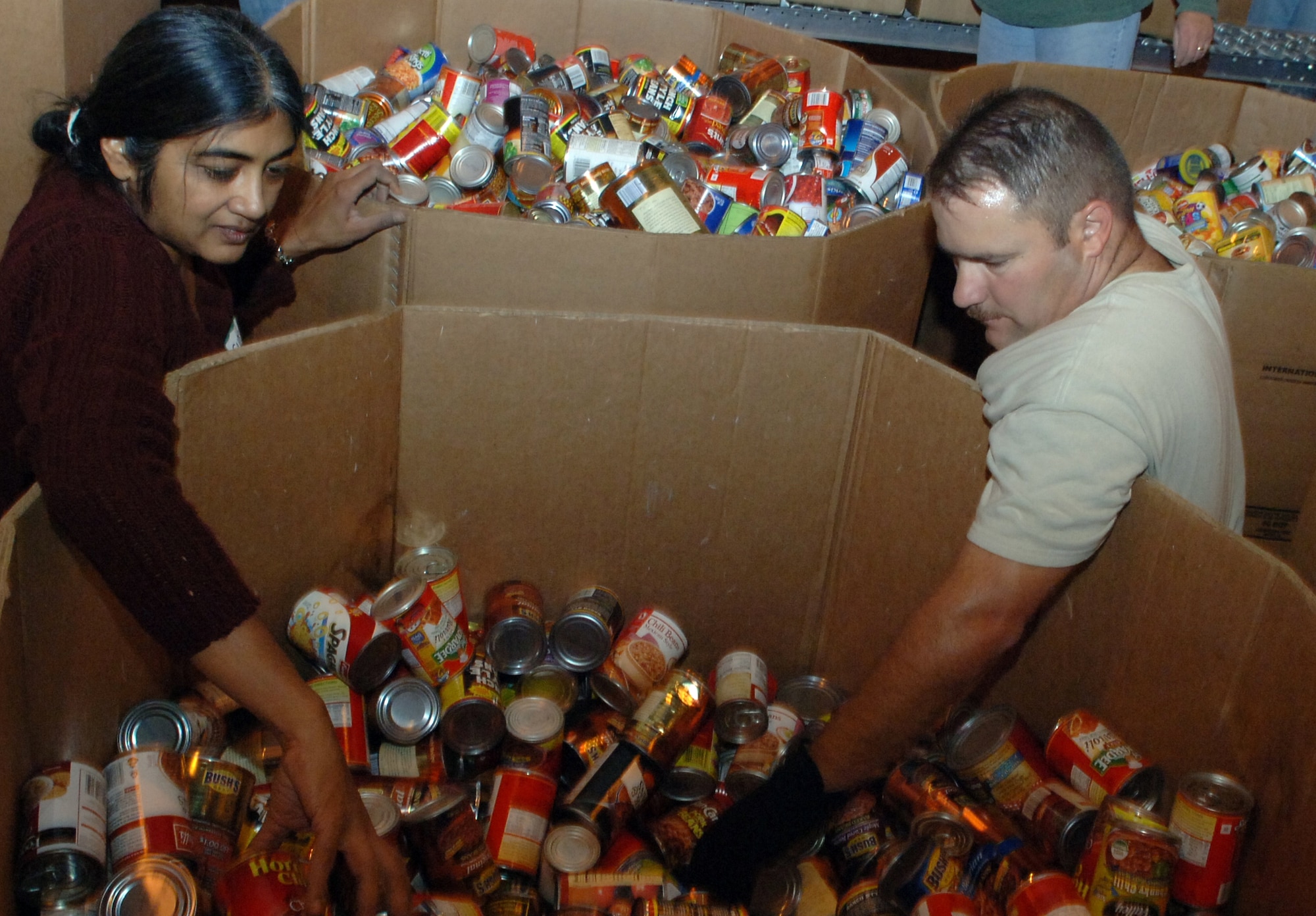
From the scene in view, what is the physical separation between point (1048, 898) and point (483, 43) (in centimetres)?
206

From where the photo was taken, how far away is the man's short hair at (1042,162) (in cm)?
121

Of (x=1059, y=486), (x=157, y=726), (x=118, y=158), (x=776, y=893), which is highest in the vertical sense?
(x=118, y=158)

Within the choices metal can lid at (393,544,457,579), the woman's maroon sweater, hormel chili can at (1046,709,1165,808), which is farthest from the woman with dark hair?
hormel chili can at (1046,709,1165,808)

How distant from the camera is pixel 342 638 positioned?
4.58ft

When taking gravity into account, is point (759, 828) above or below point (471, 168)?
below

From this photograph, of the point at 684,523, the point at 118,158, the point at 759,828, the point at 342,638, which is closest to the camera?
the point at 118,158

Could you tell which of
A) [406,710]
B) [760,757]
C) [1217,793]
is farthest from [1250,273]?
[406,710]

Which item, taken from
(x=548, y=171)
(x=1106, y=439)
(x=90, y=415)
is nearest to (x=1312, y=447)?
(x=1106, y=439)

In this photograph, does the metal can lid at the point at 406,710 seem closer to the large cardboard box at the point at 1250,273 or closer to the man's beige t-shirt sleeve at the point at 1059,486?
the man's beige t-shirt sleeve at the point at 1059,486

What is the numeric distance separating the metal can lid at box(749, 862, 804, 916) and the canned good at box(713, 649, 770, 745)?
0.74 feet

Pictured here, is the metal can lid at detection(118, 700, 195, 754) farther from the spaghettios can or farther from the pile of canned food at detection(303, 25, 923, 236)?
the pile of canned food at detection(303, 25, 923, 236)

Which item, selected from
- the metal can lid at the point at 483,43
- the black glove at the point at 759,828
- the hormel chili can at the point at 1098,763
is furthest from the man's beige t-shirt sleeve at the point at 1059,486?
the metal can lid at the point at 483,43

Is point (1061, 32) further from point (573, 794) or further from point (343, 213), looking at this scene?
point (573, 794)

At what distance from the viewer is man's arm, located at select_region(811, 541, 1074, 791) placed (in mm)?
1148
